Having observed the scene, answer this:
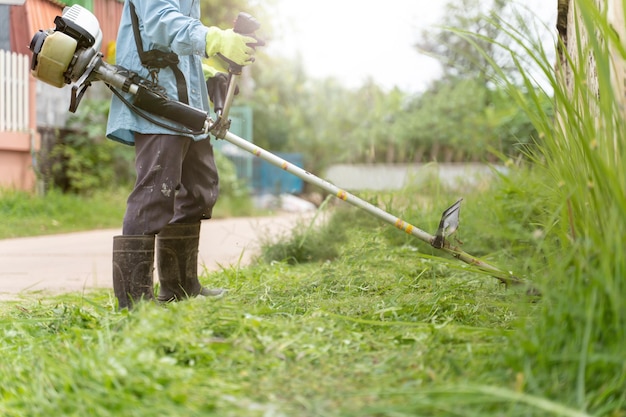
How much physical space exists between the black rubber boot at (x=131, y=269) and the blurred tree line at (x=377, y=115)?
434 cm

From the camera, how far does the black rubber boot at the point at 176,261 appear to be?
2.94 m

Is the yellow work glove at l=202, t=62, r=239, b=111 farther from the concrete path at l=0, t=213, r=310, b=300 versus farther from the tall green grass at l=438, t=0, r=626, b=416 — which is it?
the tall green grass at l=438, t=0, r=626, b=416

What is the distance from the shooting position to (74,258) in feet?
16.2

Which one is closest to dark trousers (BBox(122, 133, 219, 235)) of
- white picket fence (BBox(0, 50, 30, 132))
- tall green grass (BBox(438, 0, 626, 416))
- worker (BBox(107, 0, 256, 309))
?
worker (BBox(107, 0, 256, 309))

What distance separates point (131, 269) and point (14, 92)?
6.13m

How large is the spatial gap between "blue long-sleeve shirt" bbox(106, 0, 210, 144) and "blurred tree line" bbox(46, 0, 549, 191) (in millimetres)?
3902

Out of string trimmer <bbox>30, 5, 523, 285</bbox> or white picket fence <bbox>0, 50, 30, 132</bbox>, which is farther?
white picket fence <bbox>0, 50, 30, 132</bbox>

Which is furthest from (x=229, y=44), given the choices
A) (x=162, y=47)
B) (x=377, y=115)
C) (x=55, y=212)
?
(x=377, y=115)

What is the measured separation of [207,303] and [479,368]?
2.69 feet

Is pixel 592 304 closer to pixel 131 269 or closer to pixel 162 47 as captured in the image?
pixel 131 269

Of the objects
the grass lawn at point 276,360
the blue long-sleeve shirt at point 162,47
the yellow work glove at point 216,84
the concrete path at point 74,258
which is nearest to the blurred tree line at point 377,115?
the concrete path at point 74,258

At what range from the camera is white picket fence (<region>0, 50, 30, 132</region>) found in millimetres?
7695

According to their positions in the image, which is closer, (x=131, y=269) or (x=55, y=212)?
(x=131, y=269)

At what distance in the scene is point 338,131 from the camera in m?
16.7
